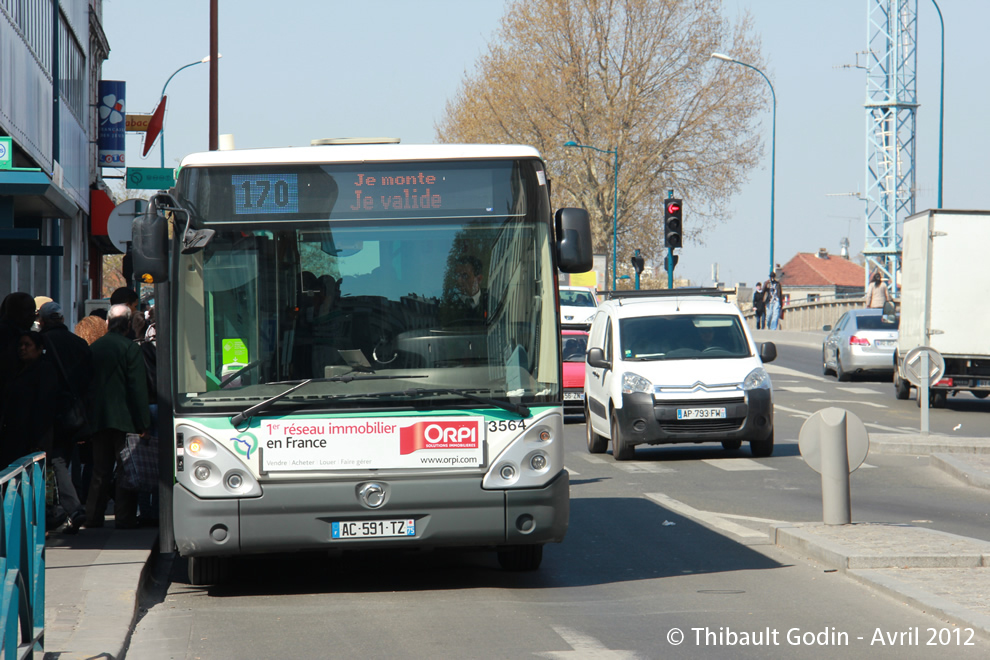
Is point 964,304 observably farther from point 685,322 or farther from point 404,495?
point 404,495

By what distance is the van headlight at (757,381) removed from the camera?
15.3 meters

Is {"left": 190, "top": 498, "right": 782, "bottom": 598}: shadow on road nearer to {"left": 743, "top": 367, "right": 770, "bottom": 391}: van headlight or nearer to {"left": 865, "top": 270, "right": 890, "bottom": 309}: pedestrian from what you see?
{"left": 743, "top": 367, "right": 770, "bottom": 391}: van headlight

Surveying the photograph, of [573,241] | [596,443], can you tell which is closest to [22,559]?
[573,241]

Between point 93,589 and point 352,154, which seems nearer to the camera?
point 93,589

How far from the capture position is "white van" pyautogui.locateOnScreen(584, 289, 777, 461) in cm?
1527

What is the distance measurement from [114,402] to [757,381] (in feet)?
26.5

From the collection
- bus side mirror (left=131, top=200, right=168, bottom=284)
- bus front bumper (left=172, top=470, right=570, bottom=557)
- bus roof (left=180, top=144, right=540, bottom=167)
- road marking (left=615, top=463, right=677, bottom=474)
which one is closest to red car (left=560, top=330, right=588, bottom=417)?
road marking (left=615, top=463, right=677, bottom=474)

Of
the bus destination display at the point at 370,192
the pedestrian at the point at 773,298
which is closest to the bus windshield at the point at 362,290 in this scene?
the bus destination display at the point at 370,192

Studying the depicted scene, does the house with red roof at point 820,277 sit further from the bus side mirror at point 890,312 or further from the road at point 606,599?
the road at point 606,599

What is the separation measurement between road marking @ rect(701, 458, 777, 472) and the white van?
0.86 ft

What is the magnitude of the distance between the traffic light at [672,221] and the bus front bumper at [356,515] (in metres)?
22.6

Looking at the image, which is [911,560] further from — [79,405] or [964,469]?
[964,469]

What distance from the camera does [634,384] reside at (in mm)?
15484

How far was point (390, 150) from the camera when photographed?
27.2ft
